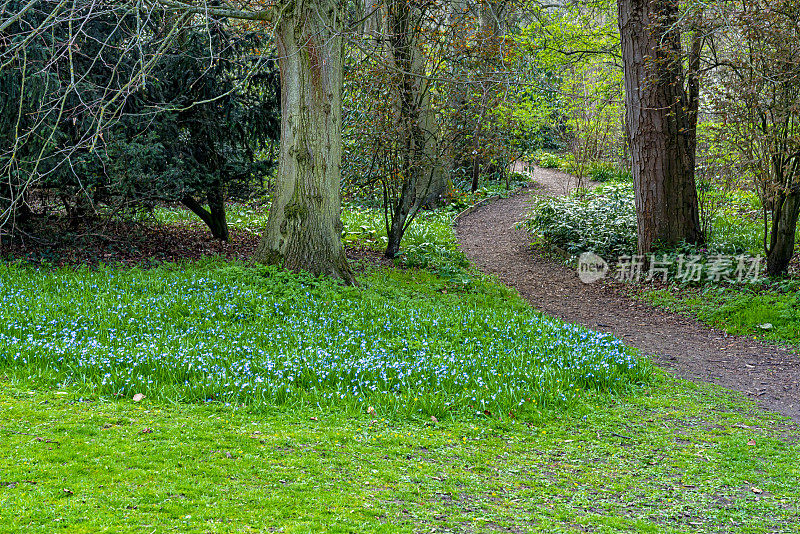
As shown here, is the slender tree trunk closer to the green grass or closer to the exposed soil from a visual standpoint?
the exposed soil

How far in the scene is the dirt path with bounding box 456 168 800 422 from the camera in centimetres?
711

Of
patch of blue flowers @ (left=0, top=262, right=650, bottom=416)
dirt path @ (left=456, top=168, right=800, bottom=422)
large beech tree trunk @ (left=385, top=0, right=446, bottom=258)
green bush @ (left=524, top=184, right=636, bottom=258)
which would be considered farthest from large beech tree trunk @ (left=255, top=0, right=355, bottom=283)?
green bush @ (left=524, top=184, right=636, bottom=258)

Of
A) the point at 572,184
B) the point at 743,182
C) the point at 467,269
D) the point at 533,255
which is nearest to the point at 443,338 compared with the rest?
the point at 467,269

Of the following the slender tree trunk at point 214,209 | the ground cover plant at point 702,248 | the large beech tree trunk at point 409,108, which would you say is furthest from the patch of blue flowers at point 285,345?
the large beech tree trunk at point 409,108

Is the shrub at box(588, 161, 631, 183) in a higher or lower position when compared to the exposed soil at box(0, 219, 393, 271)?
higher

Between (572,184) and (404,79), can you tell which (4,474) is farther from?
(572,184)

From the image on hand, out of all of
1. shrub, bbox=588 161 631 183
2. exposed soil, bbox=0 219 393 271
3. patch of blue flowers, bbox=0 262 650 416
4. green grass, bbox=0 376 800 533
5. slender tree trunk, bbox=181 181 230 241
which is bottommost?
green grass, bbox=0 376 800 533

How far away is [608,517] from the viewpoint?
147 inches

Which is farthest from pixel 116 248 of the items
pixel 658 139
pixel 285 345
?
pixel 658 139

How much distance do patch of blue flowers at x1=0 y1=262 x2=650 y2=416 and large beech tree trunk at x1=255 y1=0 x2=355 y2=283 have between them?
530mm

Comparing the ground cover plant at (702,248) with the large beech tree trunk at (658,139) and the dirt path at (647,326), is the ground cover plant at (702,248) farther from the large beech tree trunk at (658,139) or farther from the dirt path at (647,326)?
the large beech tree trunk at (658,139)

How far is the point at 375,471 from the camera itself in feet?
13.8

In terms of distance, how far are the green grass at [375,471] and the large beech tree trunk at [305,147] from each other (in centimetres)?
464

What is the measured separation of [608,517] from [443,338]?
→ 388 cm
